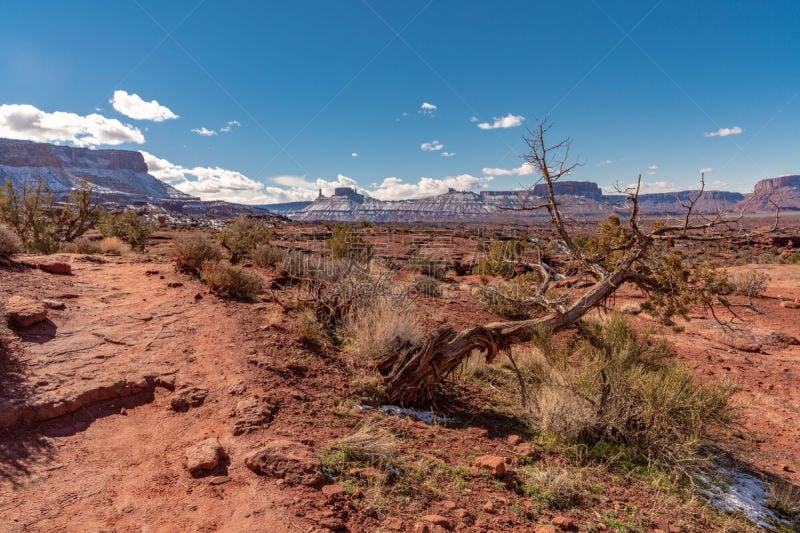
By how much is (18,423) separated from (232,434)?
1718 mm

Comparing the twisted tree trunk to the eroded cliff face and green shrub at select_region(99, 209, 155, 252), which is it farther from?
the eroded cliff face

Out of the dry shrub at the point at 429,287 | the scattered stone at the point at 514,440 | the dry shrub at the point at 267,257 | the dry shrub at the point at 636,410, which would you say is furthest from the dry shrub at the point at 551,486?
the dry shrub at the point at 267,257

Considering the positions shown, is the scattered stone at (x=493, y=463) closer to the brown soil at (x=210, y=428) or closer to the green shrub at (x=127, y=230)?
the brown soil at (x=210, y=428)

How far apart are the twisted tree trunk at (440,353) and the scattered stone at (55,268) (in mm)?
6440

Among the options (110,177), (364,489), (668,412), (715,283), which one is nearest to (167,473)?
(364,489)

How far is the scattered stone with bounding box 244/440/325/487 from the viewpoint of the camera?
2752mm

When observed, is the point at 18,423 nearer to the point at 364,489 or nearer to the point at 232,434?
the point at 232,434

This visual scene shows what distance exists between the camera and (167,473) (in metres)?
2.85

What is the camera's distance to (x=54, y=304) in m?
5.42

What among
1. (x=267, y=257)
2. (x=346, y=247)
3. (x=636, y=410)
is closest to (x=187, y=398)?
(x=636, y=410)

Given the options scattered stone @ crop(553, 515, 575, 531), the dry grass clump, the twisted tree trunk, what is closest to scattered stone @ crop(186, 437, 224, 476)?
the twisted tree trunk

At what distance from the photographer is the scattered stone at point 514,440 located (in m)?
3.94

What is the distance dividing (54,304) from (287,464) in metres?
4.79

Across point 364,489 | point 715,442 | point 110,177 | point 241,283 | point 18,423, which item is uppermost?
point 110,177
